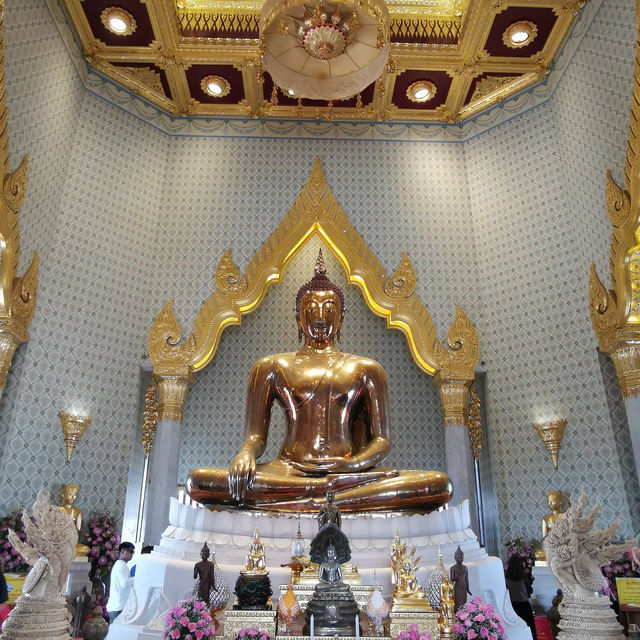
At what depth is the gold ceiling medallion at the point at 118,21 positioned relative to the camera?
6.68m

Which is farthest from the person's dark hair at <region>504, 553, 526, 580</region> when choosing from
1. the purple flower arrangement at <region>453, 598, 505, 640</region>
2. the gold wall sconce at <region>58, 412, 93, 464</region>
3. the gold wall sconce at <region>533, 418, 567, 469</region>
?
the gold wall sconce at <region>58, 412, 93, 464</region>

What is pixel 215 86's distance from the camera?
302 inches

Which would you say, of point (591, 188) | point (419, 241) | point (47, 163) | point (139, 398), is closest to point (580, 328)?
point (591, 188)

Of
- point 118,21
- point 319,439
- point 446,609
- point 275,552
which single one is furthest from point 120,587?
point 118,21

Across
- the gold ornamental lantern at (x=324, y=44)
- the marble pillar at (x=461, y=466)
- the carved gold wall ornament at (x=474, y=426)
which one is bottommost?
the marble pillar at (x=461, y=466)

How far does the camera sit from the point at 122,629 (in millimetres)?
2998

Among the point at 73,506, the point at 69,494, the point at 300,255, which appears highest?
the point at 300,255

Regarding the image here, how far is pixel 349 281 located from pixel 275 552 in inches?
163

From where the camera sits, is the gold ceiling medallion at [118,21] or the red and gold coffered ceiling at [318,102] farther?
the red and gold coffered ceiling at [318,102]

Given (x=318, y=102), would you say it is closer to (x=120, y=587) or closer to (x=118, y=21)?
(x=118, y=21)

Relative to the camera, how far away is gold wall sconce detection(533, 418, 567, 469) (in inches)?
242

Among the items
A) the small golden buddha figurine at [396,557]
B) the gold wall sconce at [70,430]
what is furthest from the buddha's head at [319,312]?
the gold wall sconce at [70,430]

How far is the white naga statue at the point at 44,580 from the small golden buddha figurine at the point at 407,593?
1.46 meters

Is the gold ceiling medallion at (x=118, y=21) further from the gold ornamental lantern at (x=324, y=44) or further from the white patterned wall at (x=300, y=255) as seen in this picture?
the gold ornamental lantern at (x=324, y=44)
